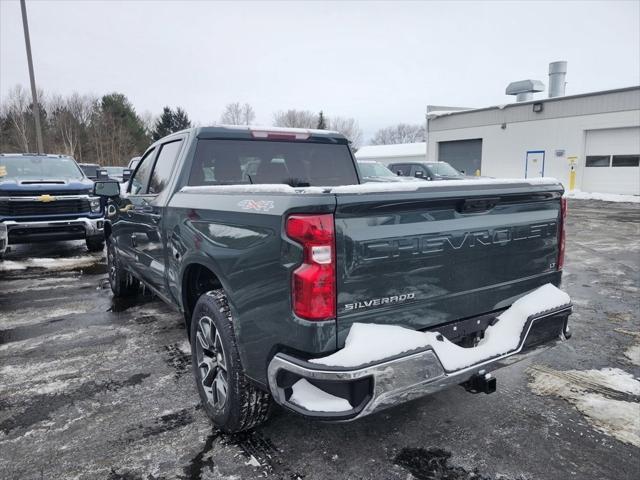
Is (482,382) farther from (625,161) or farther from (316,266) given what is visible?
(625,161)

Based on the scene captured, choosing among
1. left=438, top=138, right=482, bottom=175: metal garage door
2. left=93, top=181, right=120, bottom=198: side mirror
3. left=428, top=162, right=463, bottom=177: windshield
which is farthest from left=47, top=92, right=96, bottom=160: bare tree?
left=93, top=181, right=120, bottom=198: side mirror

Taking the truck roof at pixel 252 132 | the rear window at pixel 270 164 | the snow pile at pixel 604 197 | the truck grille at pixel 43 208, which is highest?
the truck roof at pixel 252 132

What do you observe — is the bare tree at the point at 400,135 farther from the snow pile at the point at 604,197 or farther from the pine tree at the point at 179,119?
the snow pile at the point at 604,197

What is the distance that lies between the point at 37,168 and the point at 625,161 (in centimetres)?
2568

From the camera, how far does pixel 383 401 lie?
211 centimetres

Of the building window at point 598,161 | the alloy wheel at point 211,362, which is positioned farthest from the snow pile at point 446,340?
the building window at point 598,161

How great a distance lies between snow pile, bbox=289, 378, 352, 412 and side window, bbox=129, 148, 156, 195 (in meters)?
3.22

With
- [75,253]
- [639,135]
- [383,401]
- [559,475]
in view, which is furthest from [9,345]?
[639,135]

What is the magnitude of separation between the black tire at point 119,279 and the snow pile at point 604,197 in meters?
22.6

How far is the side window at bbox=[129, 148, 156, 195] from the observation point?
468 centimetres

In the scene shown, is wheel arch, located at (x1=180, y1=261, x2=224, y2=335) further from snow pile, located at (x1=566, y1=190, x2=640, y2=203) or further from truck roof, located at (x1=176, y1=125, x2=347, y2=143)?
snow pile, located at (x1=566, y1=190, x2=640, y2=203)

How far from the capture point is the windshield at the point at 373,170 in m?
15.4

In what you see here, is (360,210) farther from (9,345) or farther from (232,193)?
(9,345)

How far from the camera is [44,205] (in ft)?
28.1
